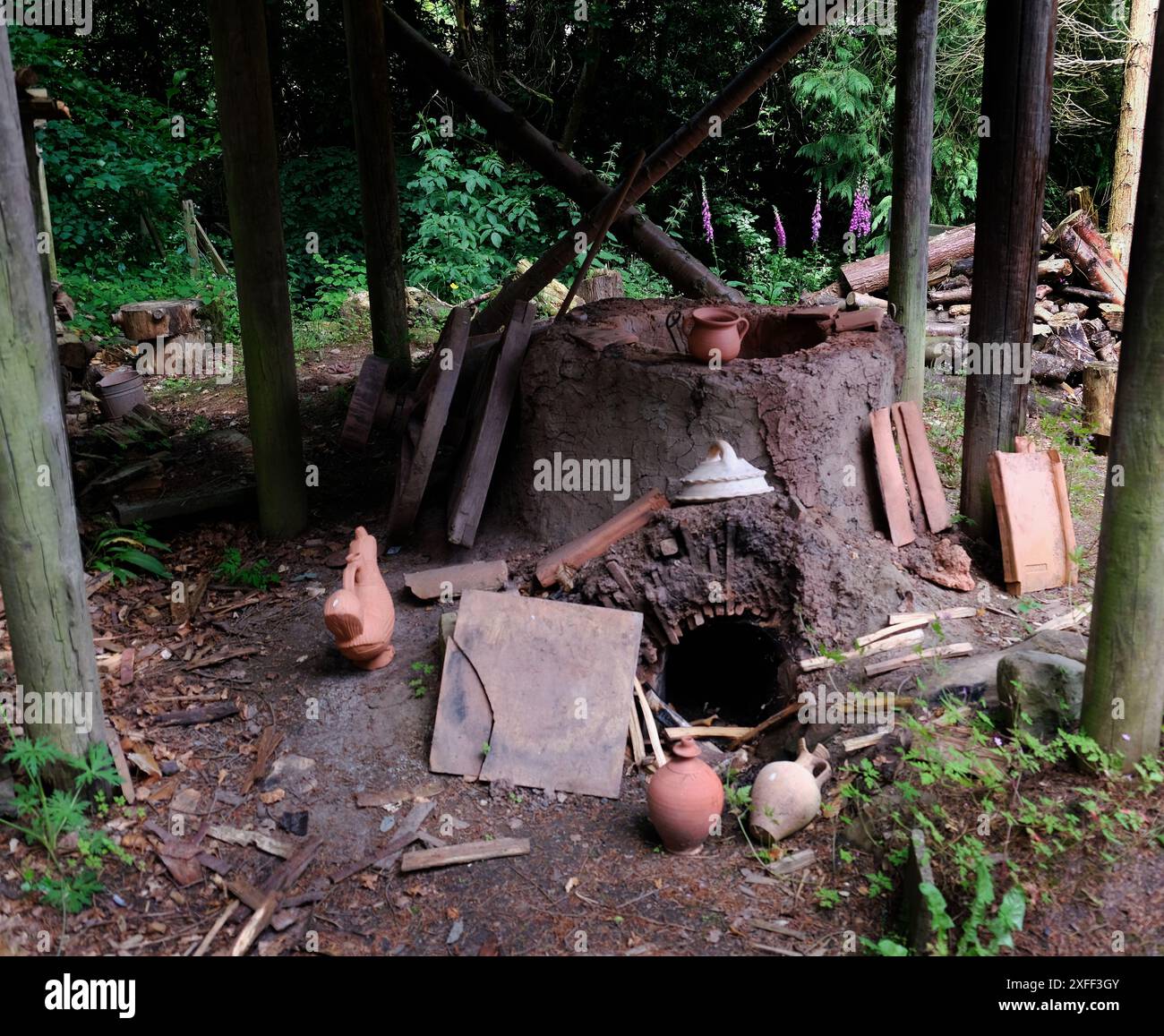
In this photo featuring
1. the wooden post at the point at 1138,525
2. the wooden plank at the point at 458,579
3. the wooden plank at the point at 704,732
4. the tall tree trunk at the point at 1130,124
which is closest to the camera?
the wooden post at the point at 1138,525

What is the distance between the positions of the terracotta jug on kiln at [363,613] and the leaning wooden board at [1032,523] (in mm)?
3640

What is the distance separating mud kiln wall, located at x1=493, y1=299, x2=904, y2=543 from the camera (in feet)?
19.5

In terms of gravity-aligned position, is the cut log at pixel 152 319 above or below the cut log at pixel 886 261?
below

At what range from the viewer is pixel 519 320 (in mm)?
6629

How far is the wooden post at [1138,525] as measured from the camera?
3768 millimetres

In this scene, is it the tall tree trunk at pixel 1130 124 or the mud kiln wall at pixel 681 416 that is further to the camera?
the tall tree trunk at pixel 1130 124

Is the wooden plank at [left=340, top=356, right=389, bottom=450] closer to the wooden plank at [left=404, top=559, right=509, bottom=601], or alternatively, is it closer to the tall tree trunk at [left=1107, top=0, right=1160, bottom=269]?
the wooden plank at [left=404, top=559, right=509, bottom=601]

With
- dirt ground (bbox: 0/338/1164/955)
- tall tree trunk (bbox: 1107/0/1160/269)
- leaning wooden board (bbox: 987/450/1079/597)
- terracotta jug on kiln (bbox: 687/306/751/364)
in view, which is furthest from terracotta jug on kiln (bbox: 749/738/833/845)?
tall tree trunk (bbox: 1107/0/1160/269)

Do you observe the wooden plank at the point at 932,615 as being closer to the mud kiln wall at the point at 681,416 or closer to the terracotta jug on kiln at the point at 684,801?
the mud kiln wall at the point at 681,416

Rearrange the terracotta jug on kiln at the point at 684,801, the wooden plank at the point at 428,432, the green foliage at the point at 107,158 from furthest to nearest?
1. the green foliage at the point at 107,158
2. the wooden plank at the point at 428,432
3. the terracotta jug on kiln at the point at 684,801

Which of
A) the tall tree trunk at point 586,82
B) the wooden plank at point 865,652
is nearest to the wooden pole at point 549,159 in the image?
the wooden plank at point 865,652

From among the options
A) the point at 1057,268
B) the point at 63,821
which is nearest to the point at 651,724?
the point at 63,821

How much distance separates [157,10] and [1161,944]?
51.2 feet
